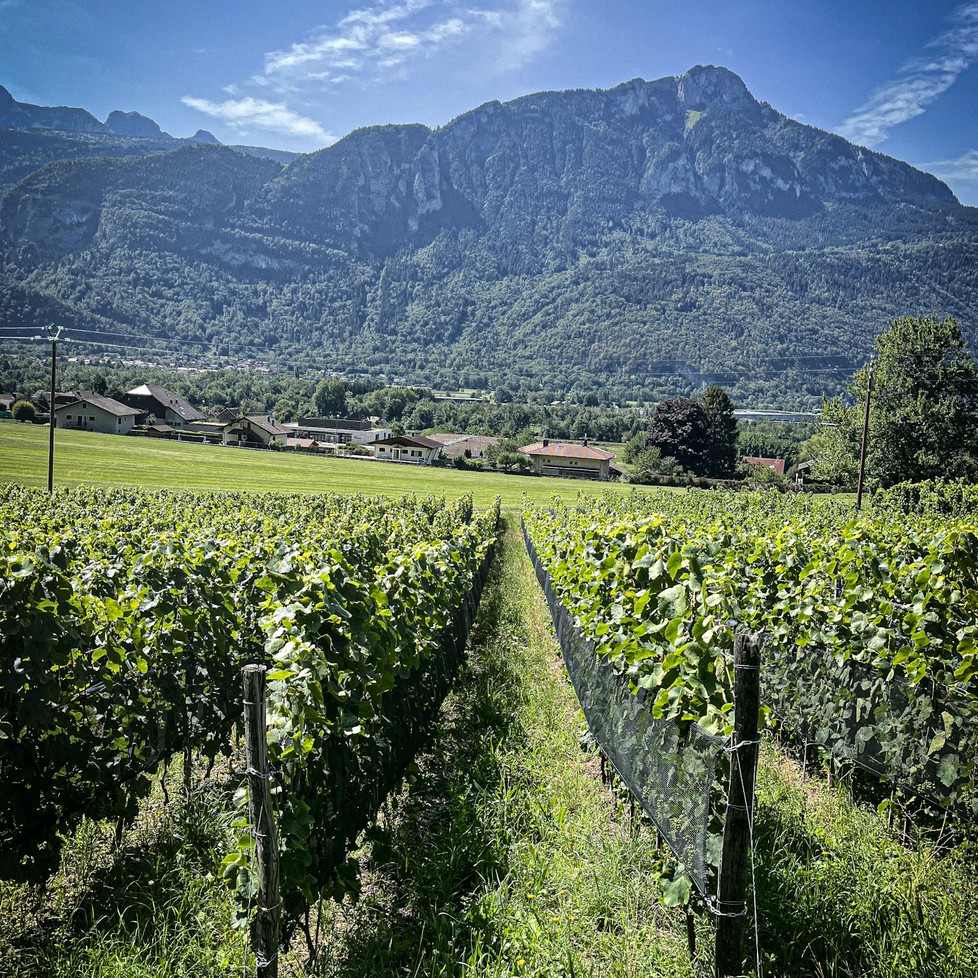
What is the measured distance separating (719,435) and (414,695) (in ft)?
251

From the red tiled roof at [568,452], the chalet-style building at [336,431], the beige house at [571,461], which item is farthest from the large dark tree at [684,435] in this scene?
the chalet-style building at [336,431]

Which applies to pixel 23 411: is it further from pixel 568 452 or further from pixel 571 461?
pixel 571 461

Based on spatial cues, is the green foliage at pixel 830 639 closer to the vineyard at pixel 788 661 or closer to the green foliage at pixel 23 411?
the vineyard at pixel 788 661

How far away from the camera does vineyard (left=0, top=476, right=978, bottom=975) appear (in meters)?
3.54

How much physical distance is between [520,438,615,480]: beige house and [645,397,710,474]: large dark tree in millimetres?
7056

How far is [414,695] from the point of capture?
248 inches

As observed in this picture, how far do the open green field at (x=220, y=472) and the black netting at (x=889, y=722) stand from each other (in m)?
37.8

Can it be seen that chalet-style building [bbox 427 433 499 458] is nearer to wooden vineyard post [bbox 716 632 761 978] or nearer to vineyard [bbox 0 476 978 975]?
vineyard [bbox 0 476 978 975]

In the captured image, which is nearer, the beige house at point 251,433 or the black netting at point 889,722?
the black netting at point 889,722

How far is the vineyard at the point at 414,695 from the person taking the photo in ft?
11.6

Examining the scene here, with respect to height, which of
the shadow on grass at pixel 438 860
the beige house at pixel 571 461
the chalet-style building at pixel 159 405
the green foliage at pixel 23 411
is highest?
the chalet-style building at pixel 159 405

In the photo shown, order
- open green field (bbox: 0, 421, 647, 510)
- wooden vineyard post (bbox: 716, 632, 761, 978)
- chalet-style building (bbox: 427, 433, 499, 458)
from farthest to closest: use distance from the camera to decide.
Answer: chalet-style building (bbox: 427, 433, 499, 458) → open green field (bbox: 0, 421, 647, 510) → wooden vineyard post (bbox: 716, 632, 761, 978)

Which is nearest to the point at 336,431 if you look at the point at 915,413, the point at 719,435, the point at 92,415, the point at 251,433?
the point at 251,433

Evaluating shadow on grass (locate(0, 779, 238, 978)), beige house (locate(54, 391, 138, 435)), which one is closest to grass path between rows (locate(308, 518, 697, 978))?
shadow on grass (locate(0, 779, 238, 978))
